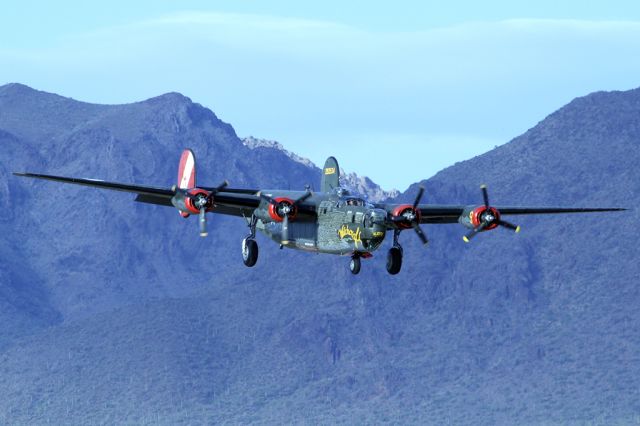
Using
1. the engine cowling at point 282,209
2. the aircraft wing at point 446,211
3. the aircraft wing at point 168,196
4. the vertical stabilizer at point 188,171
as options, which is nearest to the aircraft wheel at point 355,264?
the aircraft wing at point 446,211

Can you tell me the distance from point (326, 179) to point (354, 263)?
1100 centimetres

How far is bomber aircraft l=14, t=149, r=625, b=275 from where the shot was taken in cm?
12275

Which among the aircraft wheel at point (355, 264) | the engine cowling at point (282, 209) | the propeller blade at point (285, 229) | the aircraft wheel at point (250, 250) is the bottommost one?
the aircraft wheel at point (355, 264)

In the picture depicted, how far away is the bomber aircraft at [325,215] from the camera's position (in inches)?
4833

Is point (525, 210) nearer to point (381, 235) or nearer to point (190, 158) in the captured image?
point (381, 235)

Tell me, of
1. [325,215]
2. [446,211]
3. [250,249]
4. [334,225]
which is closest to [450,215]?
[446,211]

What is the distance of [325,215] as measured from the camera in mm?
126000

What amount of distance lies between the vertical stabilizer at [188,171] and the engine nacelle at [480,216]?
20592 millimetres

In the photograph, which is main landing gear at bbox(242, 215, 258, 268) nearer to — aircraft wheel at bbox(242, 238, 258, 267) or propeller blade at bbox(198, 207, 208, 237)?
aircraft wheel at bbox(242, 238, 258, 267)

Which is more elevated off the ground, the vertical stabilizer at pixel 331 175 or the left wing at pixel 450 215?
the vertical stabilizer at pixel 331 175

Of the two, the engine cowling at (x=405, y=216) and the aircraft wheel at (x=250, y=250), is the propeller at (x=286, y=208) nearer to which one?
the aircraft wheel at (x=250, y=250)

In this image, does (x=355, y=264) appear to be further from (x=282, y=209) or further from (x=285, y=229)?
(x=282, y=209)

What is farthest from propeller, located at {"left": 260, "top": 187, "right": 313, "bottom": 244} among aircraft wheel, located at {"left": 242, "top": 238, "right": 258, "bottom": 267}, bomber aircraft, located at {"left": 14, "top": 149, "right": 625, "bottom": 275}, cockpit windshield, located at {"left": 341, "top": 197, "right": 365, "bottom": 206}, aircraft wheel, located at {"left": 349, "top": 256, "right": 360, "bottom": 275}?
aircraft wheel, located at {"left": 349, "top": 256, "right": 360, "bottom": 275}

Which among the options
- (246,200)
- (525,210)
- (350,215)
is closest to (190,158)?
(246,200)
